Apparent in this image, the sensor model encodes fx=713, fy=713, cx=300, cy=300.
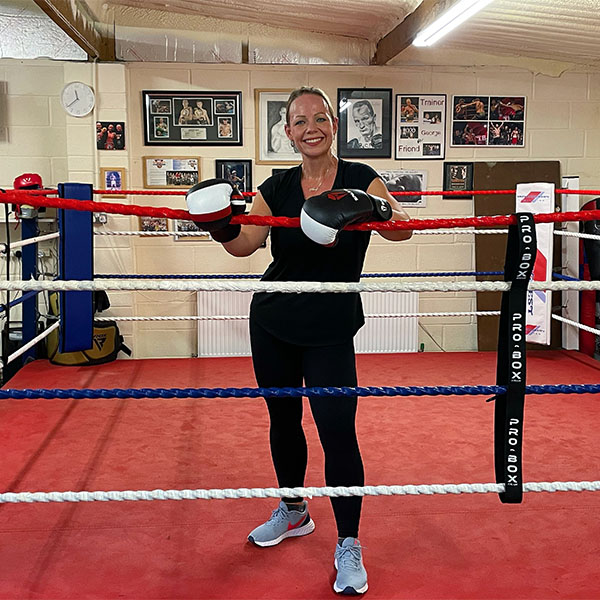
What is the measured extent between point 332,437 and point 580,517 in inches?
35.3

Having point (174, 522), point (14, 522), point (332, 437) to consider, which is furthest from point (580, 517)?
point (14, 522)

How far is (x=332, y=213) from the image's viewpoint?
50.9 inches

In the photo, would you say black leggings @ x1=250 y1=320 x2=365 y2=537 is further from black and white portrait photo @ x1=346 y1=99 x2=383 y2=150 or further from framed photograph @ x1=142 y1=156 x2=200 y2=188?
black and white portrait photo @ x1=346 y1=99 x2=383 y2=150

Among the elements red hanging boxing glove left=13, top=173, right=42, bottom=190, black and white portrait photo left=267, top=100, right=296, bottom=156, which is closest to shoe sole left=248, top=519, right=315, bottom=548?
red hanging boxing glove left=13, top=173, right=42, bottom=190

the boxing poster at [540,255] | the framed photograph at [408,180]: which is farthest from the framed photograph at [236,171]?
the boxing poster at [540,255]

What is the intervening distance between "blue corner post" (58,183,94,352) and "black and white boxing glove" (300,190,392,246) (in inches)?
64.4

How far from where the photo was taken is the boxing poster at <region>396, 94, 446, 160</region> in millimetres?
4574

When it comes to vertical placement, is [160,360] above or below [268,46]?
below

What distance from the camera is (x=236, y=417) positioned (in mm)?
3045

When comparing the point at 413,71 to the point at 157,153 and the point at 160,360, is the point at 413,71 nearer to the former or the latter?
the point at 157,153


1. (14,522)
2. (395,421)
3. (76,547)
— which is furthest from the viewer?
(395,421)

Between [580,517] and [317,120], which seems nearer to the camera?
[317,120]

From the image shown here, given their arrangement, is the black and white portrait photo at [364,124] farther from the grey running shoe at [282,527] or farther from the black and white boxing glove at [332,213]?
the black and white boxing glove at [332,213]

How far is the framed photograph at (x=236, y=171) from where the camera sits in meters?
4.53
